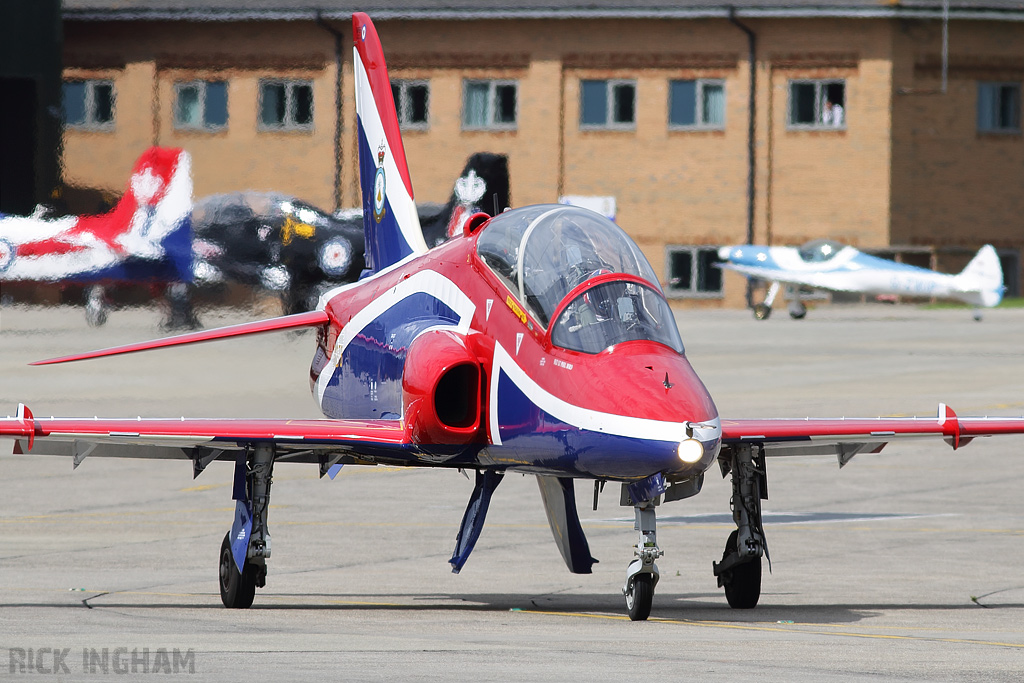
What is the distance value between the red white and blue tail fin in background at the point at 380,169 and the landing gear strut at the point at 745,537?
4548mm

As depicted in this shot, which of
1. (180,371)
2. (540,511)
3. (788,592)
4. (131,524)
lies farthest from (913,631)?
(180,371)

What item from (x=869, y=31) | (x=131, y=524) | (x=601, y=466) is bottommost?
(x=131, y=524)

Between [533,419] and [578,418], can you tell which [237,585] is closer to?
[533,419]

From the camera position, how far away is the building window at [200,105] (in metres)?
48.3

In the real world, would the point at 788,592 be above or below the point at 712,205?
below

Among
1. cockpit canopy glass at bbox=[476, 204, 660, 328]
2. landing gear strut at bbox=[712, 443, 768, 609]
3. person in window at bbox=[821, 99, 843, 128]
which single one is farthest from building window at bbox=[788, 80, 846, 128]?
cockpit canopy glass at bbox=[476, 204, 660, 328]

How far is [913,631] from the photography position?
1080 centimetres

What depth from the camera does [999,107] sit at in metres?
63.7

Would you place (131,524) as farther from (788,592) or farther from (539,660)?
(539,660)

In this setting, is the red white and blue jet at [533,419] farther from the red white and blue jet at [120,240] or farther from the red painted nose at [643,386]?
the red white and blue jet at [120,240]

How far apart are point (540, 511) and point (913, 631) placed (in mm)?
7327

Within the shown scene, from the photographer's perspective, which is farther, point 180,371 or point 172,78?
point 172,78

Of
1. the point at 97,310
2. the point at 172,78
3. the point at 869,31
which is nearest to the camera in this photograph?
the point at 97,310

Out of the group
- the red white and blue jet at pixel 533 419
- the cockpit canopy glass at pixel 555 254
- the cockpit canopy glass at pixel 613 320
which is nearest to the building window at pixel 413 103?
the red white and blue jet at pixel 533 419
